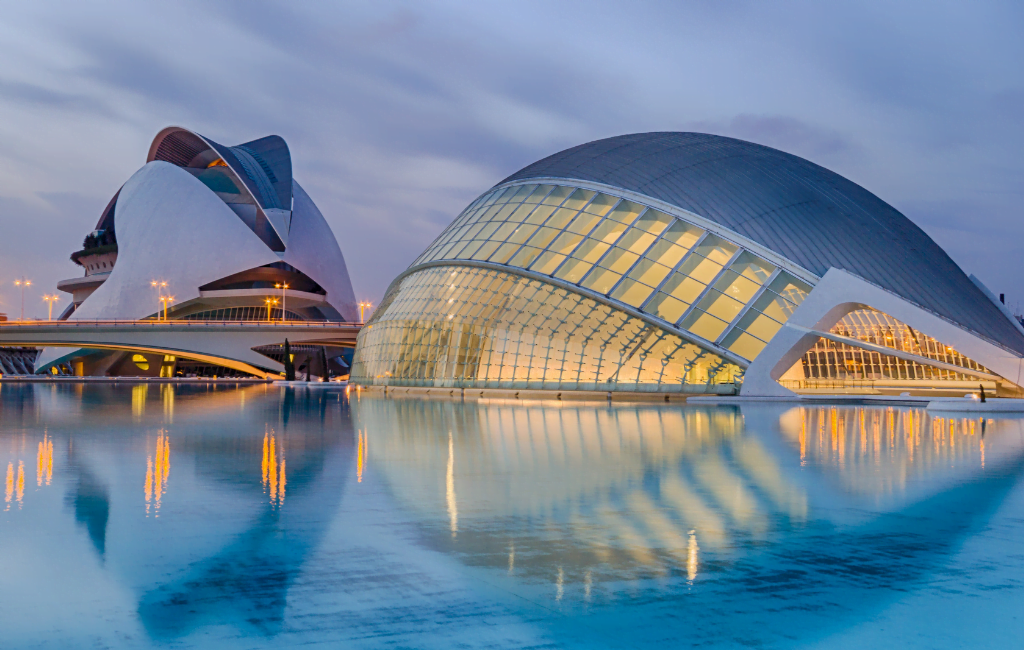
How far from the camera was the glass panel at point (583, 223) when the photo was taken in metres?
34.6

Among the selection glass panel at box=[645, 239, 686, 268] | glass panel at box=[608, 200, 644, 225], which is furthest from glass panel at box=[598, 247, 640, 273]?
glass panel at box=[608, 200, 644, 225]

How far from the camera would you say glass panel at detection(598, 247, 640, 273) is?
32.6 m

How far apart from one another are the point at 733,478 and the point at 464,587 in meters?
5.52

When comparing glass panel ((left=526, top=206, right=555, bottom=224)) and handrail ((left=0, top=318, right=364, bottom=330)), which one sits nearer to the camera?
glass panel ((left=526, top=206, right=555, bottom=224))

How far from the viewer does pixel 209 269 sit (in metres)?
81.9

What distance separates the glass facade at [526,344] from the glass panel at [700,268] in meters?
2.25

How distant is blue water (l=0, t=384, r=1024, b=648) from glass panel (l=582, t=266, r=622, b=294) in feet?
61.3

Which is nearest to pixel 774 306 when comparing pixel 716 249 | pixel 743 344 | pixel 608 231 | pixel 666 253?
pixel 743 344

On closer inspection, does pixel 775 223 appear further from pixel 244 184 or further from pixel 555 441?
pixel 244 184

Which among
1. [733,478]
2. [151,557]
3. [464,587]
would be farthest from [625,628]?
[733,478]

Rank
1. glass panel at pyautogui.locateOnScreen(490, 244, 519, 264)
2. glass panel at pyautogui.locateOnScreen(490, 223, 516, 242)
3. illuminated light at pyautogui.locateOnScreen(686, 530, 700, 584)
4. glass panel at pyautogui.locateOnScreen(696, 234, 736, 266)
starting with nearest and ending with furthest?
illuminated light at pyautogui.locateOnScreen(686, 530, 700, 584) → glass panel at pyautogui.locateOnScreen(696, 234, 736, 266) → glass panel at pyautogui.locateOnScreen(490, 244, 519, 264) → glass panel at pyautogui.locateOnScreen(490, 223, 516, 242)

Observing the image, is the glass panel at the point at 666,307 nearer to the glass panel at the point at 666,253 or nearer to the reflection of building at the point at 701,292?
the reflection of building at the point at 701,292

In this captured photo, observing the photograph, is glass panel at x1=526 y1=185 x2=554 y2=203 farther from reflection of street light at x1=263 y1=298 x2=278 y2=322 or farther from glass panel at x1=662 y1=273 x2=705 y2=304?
reflection of street light at x1=263 y1=298 x2=278 y2=322

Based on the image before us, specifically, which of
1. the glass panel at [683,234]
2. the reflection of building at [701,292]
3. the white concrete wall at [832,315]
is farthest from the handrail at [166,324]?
the white concrete wall at [832,315]
